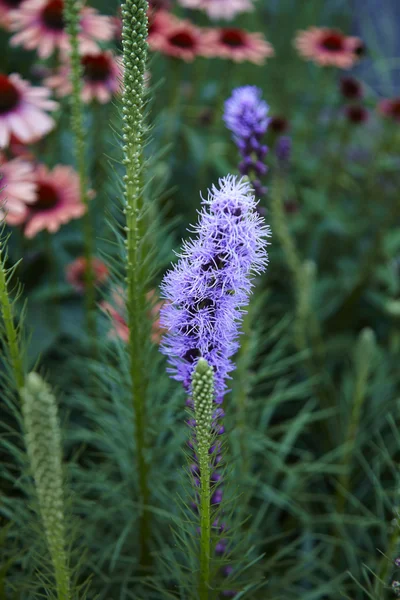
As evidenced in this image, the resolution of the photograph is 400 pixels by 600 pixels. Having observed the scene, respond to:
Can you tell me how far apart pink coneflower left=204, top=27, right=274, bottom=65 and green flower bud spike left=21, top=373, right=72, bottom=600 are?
1.47 meters

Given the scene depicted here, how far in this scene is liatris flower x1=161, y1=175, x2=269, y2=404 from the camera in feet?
1.98

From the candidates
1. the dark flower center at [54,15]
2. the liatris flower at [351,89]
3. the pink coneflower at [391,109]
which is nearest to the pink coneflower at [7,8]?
the dark flower center at [54,15]

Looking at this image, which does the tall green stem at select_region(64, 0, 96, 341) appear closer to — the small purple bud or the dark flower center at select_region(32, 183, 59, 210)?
the dark flower center at select_region(32, 183, 59, 210)

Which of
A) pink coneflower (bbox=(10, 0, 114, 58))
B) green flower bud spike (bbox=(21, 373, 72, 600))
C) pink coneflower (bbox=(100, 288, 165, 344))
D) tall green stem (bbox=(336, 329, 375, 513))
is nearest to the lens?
green flower bud spike (bbox=(21, 373, 72, 600))

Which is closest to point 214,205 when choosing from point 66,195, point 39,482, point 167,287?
point 167,287

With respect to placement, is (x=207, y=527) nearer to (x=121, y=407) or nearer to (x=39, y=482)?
(x=39, y=482)

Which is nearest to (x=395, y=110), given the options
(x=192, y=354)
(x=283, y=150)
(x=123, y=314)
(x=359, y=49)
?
(x=359, y=49)

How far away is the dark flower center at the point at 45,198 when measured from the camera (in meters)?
1.40

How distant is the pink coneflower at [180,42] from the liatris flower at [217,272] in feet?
3.95

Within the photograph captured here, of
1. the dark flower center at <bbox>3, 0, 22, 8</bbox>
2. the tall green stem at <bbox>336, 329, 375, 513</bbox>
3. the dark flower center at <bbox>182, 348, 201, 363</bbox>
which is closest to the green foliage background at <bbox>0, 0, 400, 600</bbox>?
the tall green stem at <bbox>336, 329, 375, 513</bbox>

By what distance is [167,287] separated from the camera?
639 millimetres

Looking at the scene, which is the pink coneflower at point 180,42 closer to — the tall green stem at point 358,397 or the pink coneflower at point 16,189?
the pink coneflower at point 16,189

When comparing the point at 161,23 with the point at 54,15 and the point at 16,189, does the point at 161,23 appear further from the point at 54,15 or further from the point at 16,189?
the point at 16,189

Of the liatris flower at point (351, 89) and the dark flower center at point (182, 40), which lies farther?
the liatris flower at point (351, 89)
